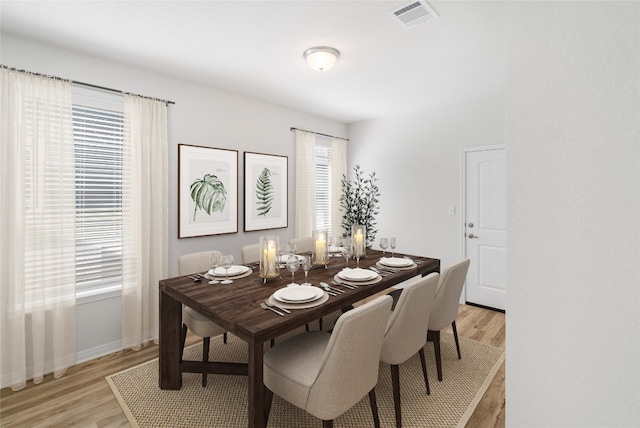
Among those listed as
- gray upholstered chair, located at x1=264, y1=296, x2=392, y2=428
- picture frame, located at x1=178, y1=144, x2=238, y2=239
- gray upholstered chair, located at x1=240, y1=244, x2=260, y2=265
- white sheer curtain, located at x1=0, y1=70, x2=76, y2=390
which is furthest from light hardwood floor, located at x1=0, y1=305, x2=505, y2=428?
picture frame, located at x1=178, y1=144, x2=238, y2=239

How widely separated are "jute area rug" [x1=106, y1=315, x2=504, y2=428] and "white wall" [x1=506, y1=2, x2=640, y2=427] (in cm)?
113

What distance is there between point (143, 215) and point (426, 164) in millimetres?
3513

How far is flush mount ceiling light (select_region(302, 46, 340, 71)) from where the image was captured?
2.42 meters

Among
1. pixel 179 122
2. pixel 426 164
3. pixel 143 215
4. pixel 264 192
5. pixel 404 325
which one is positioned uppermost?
pixel 179 122

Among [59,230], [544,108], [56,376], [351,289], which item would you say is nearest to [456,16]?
[544,108]

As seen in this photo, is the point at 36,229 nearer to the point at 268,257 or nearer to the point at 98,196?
the point at 98,196

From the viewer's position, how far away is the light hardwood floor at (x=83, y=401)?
1.90m

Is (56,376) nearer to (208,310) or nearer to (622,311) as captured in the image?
(208,310)

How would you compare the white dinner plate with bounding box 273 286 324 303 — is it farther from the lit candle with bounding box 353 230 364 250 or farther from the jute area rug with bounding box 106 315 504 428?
the lit candle with bounding box 353 230 364 250

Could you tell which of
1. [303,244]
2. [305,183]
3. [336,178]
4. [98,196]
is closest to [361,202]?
[336,178]

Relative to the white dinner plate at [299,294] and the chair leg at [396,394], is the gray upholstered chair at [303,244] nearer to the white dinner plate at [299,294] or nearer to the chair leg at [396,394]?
the white dinner plate at [299,294]

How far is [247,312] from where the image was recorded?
1578 millimetres

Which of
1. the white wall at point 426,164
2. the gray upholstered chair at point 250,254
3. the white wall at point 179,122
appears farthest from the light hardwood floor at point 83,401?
the white wall at point 426,164

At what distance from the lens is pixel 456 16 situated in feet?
6.68
